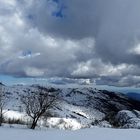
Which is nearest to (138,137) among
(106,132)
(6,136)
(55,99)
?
(106,132)

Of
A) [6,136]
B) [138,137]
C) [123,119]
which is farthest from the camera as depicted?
[123,119]

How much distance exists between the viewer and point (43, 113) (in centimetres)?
7062

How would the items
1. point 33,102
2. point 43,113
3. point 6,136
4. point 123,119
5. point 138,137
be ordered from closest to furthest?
1. point 138,137
2. point 6,136
3. point 43,113
4. point 33,102
5. point 123,119

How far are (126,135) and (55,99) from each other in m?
40.2

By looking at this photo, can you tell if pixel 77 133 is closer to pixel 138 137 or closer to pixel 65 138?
pixel 65 138

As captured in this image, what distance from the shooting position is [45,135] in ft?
111

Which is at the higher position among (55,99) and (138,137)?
(55,99)

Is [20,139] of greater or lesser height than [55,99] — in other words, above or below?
below

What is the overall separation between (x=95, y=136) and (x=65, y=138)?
9.51 ft

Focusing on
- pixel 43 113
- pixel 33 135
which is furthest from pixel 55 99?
pixel 33 135

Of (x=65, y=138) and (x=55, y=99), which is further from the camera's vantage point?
(x=55, y=99)

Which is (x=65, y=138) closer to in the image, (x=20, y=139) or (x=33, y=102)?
(x=20, y=139)

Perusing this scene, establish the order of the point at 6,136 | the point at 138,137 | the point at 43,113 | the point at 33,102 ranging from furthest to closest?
the point at 33,102
the point at 43,113
the point at 6,136
the point at 138,137

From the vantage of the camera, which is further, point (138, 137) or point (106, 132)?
point (106, 132)
